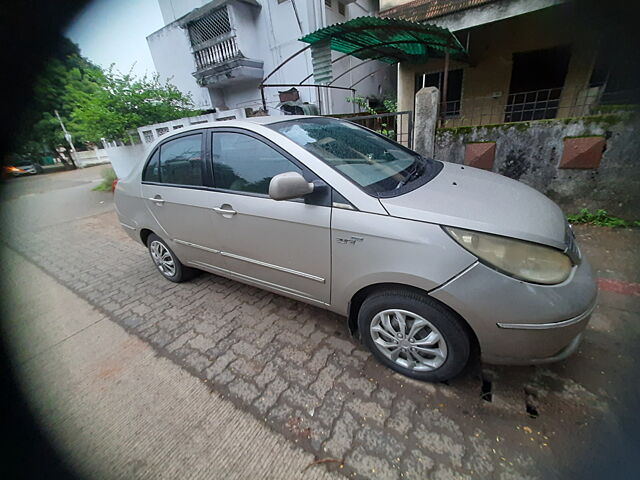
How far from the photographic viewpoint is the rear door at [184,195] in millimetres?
2359

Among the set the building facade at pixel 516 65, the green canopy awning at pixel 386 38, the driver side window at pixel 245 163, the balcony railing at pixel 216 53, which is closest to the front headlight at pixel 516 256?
the driver side window at pixel 245 163

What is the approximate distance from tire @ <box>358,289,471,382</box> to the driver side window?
1045mm

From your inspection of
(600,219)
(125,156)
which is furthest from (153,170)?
(125,156)

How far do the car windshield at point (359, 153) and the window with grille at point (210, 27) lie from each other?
1099 cm

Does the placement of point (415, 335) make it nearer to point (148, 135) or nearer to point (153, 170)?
point (153, 170)

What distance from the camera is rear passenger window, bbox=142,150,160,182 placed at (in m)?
2.76

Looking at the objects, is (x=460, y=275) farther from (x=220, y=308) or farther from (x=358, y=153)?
(x=220, y=308)

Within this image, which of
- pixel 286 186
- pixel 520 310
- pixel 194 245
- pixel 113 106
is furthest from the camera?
pixel 113 106

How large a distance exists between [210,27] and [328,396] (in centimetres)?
1378

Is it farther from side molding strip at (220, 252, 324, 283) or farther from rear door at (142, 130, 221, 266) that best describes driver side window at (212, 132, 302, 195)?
side molding strip at (220, 252, 324, 283)

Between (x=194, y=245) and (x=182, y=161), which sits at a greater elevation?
(x=182, y=161)

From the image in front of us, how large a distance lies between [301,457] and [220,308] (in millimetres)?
1594

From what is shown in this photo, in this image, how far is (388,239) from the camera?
152 cm

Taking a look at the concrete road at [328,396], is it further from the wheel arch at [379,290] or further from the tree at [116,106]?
the tree at [116,106]
